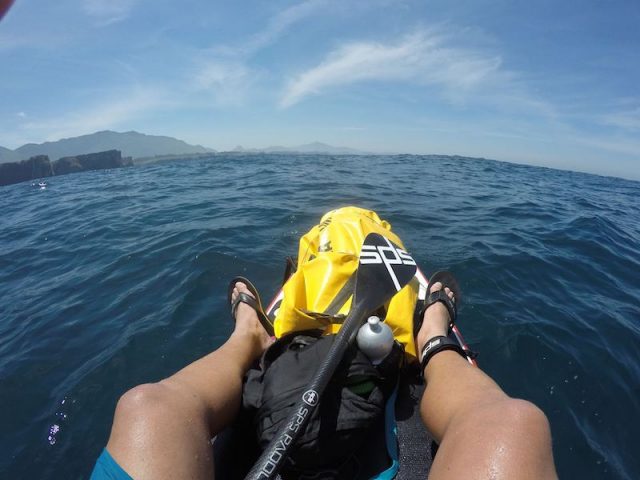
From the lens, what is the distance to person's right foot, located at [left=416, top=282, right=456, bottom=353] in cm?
248

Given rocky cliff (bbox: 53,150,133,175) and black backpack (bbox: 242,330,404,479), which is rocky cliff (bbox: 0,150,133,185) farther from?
black backpack (bbox: 242,330,404,479)

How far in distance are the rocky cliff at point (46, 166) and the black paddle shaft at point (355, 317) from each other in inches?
3033

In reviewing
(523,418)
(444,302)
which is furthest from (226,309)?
(523,418)

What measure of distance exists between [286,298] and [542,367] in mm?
2624

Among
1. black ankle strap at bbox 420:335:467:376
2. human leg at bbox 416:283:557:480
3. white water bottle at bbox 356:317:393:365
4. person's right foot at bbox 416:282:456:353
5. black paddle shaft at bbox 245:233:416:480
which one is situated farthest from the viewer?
person's right foot at bbox 416:282:456:353

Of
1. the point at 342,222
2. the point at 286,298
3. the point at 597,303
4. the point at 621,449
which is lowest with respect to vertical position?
the point at 621,449

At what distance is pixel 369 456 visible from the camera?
186 centimetres

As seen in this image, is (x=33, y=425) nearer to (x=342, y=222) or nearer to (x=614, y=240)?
(x=342, y=222)

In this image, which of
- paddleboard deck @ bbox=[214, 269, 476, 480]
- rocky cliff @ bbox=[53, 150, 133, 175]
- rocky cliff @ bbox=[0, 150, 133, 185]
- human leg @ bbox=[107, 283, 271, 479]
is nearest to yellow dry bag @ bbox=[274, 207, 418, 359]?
paddleboard deck @ bbox=[214, 269, 476, 480]

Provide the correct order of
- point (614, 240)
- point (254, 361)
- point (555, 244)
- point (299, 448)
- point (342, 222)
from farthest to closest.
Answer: point (614, 240) < point (555, 244) < point (342, 222) < point (254, 361) < point (299, 448)

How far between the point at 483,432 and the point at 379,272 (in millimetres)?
1378

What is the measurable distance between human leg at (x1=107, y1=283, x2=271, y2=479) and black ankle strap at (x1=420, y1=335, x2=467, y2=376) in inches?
48.0

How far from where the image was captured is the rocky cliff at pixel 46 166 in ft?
212

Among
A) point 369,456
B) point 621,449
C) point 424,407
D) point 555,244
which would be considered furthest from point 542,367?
point 555,244
